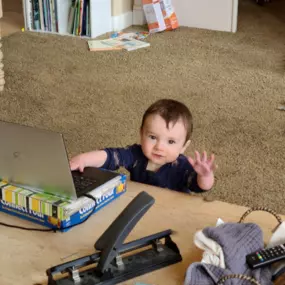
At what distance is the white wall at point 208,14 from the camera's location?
3.68m

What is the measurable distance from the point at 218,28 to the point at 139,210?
3028mm

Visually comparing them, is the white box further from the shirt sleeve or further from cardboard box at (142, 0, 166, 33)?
the shirt sleeve

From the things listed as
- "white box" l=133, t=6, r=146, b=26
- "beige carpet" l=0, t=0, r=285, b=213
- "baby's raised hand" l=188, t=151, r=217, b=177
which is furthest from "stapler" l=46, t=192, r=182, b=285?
"white box" l=133, t=6, r=146, b=26

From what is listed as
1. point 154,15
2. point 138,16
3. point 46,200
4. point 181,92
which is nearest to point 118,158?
point 46,200

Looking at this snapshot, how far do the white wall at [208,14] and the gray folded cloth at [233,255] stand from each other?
2893 mm

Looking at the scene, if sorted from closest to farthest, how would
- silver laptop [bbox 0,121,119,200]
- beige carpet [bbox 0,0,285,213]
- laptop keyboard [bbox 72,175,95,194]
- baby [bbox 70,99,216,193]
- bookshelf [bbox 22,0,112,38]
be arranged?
silver laptop [bbox 0,121,119,200]
laptop keyboard [bbox 72,175,95,194]
baby [bbox 70,99,216,193]
beige carpet [bbox 0,0,285,213]
bookshelf [bbox 22,0,112,38]

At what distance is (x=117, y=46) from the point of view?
3402 millimetres

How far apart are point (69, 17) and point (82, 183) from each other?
2.70 metres

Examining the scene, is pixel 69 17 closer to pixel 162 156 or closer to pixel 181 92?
pixel 181 92

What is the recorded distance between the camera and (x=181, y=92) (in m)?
2.74

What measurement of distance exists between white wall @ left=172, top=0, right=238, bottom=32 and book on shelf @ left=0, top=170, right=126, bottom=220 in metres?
2.77

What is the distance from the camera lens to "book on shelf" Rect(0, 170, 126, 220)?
106 centimetres

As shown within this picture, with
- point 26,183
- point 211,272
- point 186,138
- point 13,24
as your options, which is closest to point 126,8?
point 13,24

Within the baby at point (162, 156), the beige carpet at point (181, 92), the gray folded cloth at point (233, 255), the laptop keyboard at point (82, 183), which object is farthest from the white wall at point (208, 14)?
the gray folded cloth at point (233, 255)
